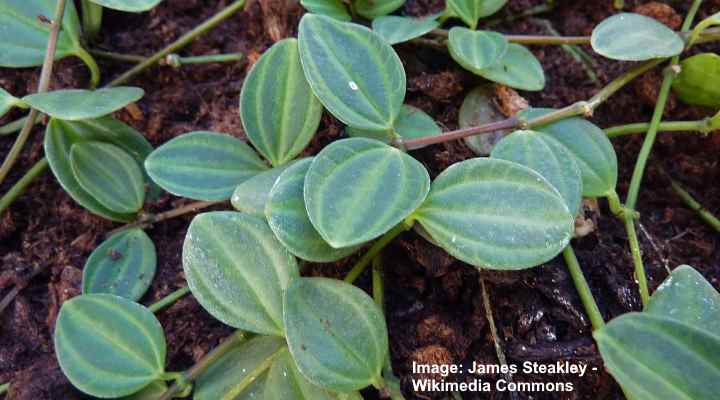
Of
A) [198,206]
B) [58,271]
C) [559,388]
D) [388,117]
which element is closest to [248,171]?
[198,206]

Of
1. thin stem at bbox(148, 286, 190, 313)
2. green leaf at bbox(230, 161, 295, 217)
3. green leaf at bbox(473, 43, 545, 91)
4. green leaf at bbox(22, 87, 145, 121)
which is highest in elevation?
green leaf at bbox(22, 87, 145, 121)

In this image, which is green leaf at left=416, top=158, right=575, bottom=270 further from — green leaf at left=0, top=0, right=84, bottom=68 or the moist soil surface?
green leaf at left=0, top=0, right=84, bottom=68

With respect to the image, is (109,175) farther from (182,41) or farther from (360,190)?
(360,190)

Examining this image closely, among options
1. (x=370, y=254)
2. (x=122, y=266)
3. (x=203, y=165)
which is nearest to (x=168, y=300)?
(x=122, y=266)

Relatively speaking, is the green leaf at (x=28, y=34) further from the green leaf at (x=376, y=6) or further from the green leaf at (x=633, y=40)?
the green leaf at (x=633, y=40)

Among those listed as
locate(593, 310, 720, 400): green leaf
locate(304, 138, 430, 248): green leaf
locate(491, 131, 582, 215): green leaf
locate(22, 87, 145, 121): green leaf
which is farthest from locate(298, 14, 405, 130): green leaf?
locate(593, 310, 720, 400): green leaf

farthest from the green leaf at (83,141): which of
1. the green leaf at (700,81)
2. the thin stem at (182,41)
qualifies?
the green leaf at (700,81)
